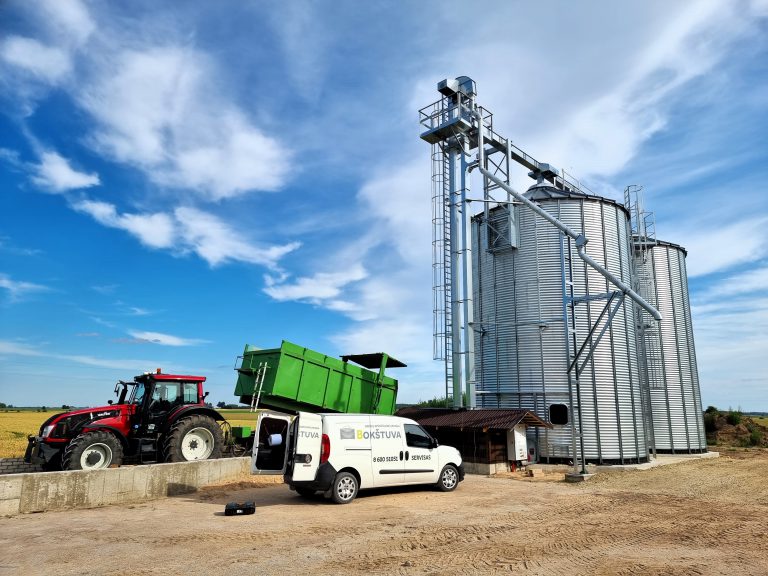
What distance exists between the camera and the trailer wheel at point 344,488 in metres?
12.5

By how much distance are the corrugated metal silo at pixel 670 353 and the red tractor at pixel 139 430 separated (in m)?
24.5

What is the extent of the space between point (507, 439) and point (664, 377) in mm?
15221

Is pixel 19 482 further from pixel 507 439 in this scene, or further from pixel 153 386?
pixel 507 439

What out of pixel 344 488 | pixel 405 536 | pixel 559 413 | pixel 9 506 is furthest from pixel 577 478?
pixel 9 506

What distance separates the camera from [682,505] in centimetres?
1309

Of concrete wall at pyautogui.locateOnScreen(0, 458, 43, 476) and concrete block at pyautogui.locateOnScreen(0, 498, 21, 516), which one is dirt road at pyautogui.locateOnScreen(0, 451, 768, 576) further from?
concrete wall at pyautogui.locateOnScreen(0, 458, 43, 476)

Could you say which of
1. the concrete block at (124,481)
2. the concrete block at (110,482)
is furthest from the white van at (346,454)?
the concrete block at (110,482)

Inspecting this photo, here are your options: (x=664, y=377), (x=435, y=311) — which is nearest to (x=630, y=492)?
(x=435, y=311)

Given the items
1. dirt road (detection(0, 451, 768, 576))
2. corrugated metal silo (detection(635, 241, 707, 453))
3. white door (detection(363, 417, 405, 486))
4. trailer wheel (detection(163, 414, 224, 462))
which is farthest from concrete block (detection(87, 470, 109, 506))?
corrugated metal silo (detection(635, 241, 707, 453))

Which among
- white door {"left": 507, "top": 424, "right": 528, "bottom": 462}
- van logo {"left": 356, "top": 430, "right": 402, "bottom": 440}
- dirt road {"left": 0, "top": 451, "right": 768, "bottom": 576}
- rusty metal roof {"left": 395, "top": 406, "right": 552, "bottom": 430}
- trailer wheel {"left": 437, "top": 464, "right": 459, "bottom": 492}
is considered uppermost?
rusty metal roof {"left": 395, "top": 406, "right": 552, "bottom": 430}

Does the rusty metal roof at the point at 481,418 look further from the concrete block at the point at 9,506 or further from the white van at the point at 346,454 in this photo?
the concrete block at the point at 9,506

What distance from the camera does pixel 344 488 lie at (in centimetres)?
1267

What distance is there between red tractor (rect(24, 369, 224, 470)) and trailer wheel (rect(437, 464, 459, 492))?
6856mm

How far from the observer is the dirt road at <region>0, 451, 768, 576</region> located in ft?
25.5
